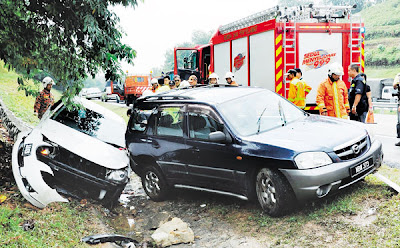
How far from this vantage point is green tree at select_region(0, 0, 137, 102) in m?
5.70

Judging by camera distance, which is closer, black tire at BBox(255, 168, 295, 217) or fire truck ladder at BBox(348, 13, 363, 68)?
black tire at BBox(255, 168, 295, 217)

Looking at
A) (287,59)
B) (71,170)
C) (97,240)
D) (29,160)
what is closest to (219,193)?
(97,240)

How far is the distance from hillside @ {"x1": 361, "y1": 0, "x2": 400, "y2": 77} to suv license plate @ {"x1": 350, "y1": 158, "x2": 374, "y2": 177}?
142 feet

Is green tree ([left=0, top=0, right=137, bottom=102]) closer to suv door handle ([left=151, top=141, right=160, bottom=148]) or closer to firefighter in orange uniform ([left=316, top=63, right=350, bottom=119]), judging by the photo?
suv door handle ([left=151, top=141, right=160, bottom=148])

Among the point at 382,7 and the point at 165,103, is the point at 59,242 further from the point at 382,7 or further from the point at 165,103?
the point at 382,7

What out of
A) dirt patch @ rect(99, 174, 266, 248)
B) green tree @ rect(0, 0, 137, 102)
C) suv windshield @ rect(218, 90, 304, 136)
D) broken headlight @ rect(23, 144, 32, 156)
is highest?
green tree @ rect(0, 0, 137, 102)

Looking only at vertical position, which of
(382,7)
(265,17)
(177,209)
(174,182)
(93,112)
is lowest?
(177,209)

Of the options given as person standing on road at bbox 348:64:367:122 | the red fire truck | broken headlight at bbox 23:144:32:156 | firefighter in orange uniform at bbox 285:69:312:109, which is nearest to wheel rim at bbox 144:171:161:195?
broken headlight at bbox 23:144:32:156

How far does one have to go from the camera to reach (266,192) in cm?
507

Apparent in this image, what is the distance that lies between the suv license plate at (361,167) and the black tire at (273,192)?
0.75 metres

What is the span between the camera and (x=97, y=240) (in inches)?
189

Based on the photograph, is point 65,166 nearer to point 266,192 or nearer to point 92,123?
point 92,123

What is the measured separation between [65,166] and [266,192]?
110 inches

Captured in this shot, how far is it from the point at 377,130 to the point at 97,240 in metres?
9.87
